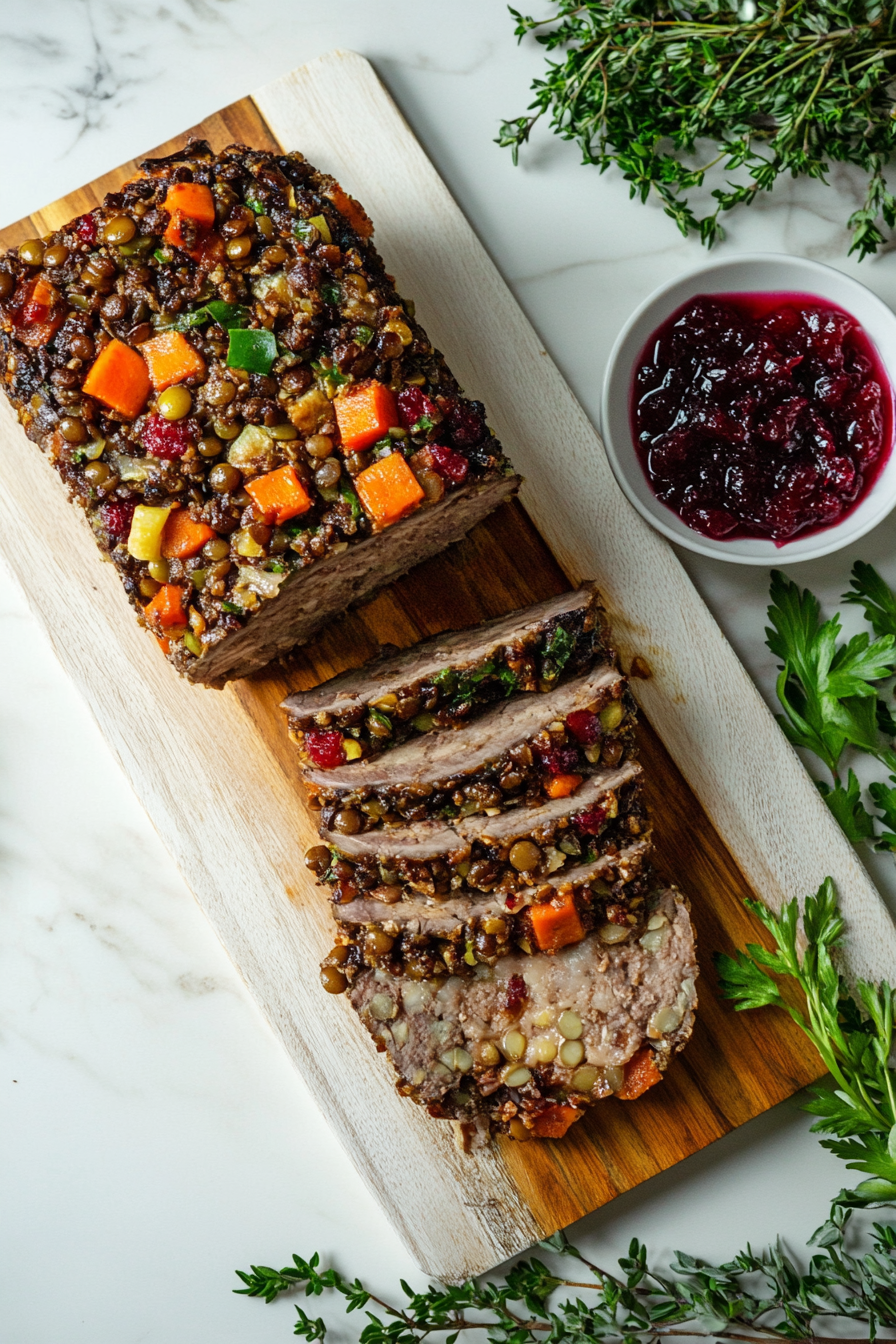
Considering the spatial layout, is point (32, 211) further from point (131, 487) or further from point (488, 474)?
point (488, 474)

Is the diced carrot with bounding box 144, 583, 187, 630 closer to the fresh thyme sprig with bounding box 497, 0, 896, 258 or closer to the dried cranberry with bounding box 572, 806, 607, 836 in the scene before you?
the dried cranberry with bounding box 572, 806, 607, 836

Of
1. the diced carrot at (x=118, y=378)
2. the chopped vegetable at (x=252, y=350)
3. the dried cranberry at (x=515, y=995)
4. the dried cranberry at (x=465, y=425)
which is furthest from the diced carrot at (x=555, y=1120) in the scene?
the diced carrot at (x=118, y=378)

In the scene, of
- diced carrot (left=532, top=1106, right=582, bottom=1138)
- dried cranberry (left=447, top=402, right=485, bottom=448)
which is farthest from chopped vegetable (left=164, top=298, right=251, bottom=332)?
diced carrot (left=532, top=1106, right=582, bottom=1138)

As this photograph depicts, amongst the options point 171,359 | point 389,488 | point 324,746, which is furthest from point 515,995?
point 171,359

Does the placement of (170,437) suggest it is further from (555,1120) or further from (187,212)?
(555,1120)

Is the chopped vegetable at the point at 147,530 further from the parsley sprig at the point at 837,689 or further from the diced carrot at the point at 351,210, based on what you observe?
the parsley sprig at the point at 837,689
